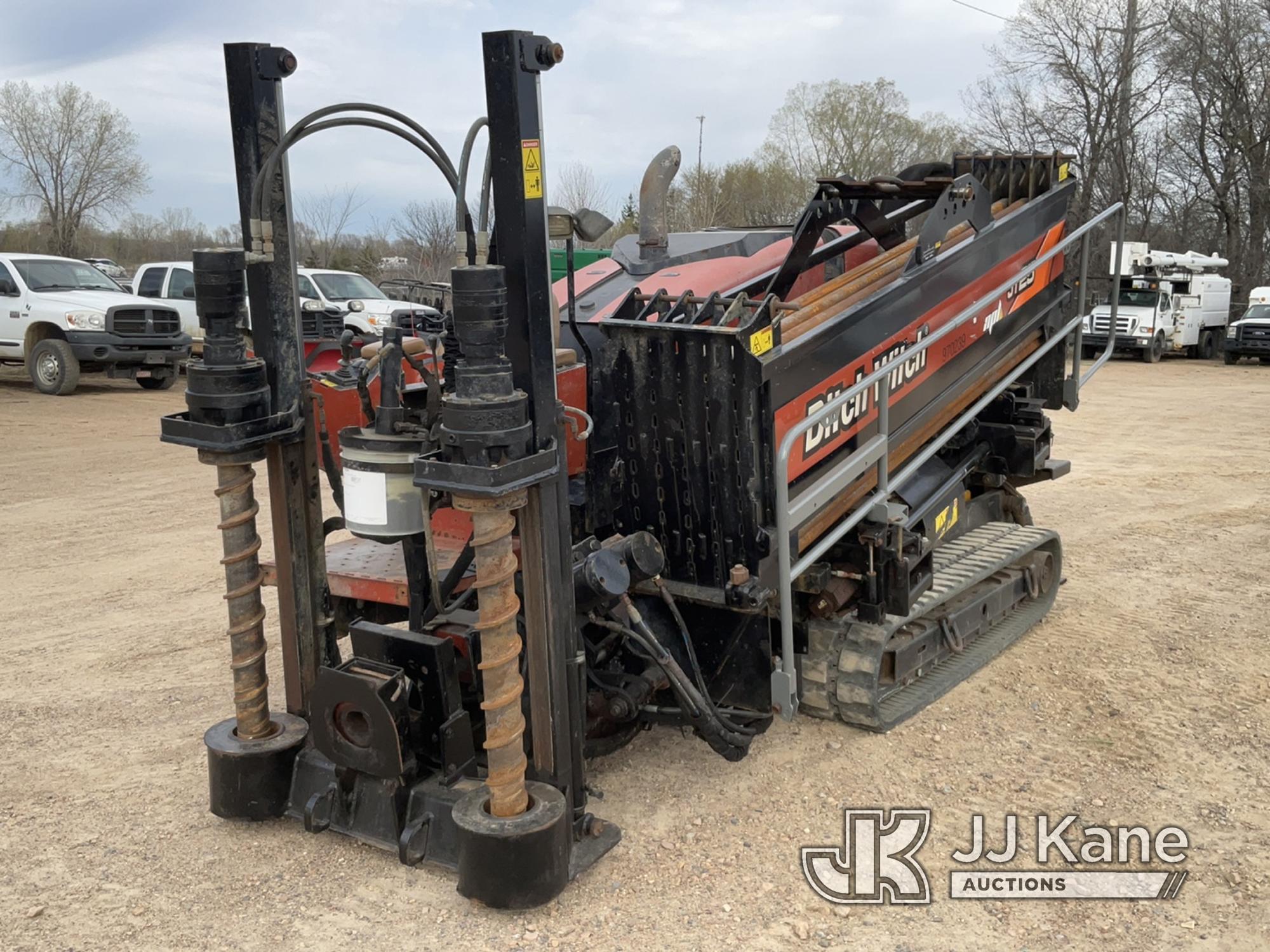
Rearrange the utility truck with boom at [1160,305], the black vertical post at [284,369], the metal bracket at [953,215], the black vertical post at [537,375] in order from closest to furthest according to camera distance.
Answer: the black vertical post at [537,375] < the black vertical post at [284,369] < the metal bracket at [953,215] < the utility truck with boom at [1160,305]

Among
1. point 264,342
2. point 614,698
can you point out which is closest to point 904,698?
point 614,698

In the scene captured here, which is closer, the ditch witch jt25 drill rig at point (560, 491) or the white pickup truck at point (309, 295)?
the ditch witch jt25 drill rig at point (560, 491)

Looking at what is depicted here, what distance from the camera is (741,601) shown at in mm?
4090

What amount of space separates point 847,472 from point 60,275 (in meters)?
15.2

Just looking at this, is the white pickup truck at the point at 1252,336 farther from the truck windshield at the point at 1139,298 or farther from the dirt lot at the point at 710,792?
the dirt lot at the point at 710,792

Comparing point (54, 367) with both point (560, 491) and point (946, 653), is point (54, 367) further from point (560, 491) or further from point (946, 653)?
point (560, 491)

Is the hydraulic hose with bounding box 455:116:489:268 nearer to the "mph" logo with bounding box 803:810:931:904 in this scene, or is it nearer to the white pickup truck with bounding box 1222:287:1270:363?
the "mph" logo with bounding box 803:810:931:904

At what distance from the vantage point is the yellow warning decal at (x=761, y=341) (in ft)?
13.0

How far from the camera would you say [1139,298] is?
893 inches

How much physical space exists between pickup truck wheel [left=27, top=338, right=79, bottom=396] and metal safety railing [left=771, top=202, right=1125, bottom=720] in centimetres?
1367

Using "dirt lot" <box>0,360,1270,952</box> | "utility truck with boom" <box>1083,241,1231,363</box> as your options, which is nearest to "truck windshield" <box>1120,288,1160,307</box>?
"utility truck with boom" <box>1083,241,1231,363</box>

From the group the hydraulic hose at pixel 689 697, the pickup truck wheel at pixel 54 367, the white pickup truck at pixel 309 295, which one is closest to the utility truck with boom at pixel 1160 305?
the white pickup truck at pixel 309 295

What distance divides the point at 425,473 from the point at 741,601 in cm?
132

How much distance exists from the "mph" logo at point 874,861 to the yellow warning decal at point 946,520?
5.86ft
